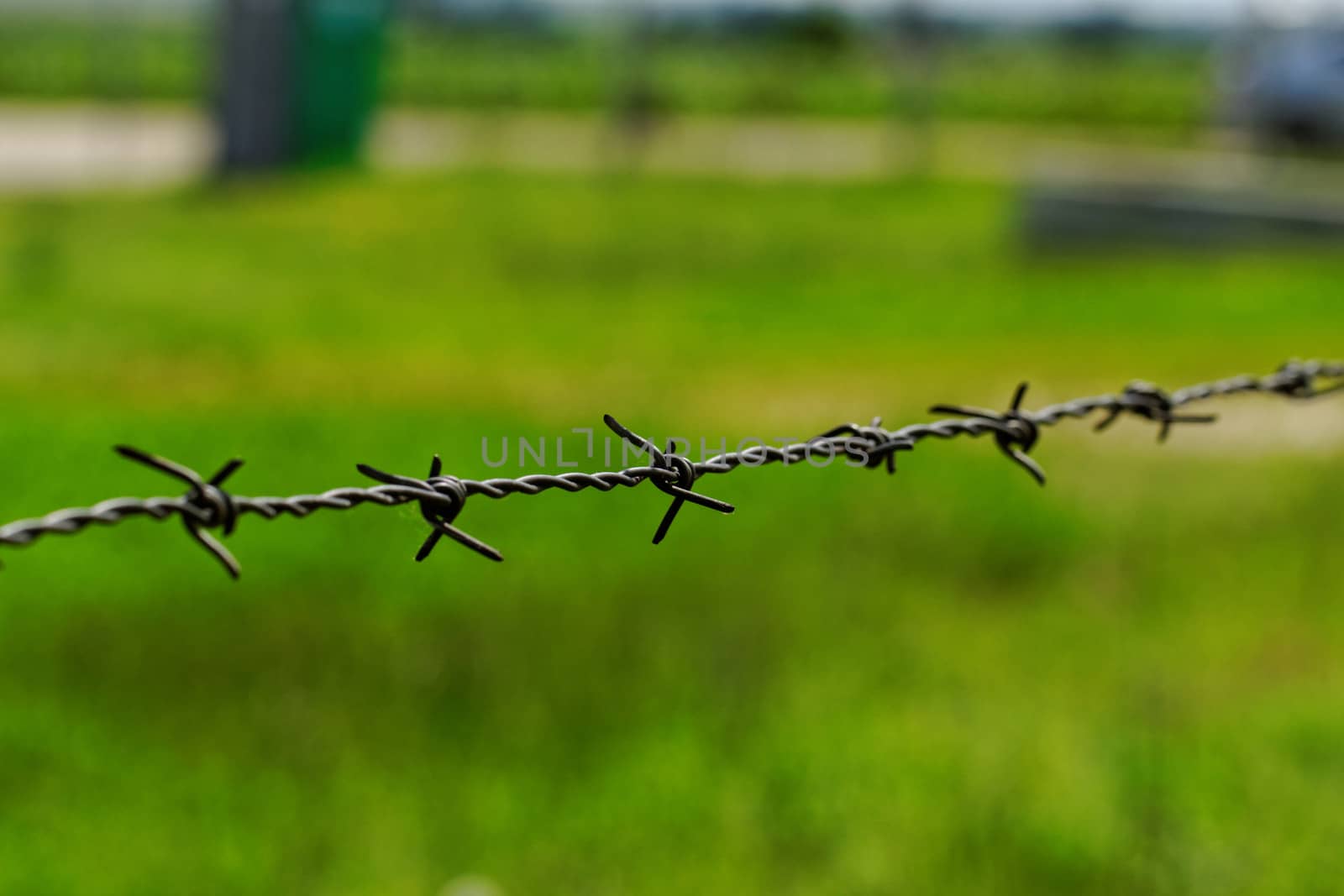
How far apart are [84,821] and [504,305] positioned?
6.46 m

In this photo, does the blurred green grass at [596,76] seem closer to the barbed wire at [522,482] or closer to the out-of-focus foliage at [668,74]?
the out-of-focus foliage at [668,74]

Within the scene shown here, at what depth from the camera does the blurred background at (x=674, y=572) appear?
13.0 feet

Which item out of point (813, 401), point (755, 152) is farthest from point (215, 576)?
point (755, 152)

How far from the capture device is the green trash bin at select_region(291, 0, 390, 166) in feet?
55.5

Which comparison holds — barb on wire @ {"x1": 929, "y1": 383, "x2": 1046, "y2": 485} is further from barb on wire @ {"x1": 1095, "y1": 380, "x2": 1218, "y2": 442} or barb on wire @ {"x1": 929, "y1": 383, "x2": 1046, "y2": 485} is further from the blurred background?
the blurred background

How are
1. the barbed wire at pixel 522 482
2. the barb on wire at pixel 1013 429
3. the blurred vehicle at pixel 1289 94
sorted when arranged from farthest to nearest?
the blurred vehicle at pixel 1289 94 < the barb on wire at pixel 1013 429 < the barbed wire at pixel 522 482

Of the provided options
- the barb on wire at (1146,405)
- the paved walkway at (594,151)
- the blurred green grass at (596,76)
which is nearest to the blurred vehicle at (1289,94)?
the paved walkway at (594,151)

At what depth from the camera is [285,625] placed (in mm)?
4906

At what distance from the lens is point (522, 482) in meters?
1.86

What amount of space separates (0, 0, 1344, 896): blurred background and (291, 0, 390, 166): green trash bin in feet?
9.25

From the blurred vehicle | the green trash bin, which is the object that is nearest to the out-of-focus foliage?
the green trash bin

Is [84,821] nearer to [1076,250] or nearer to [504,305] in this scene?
[504,305]

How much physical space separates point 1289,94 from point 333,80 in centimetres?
1358

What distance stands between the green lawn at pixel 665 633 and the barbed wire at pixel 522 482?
6 cm
